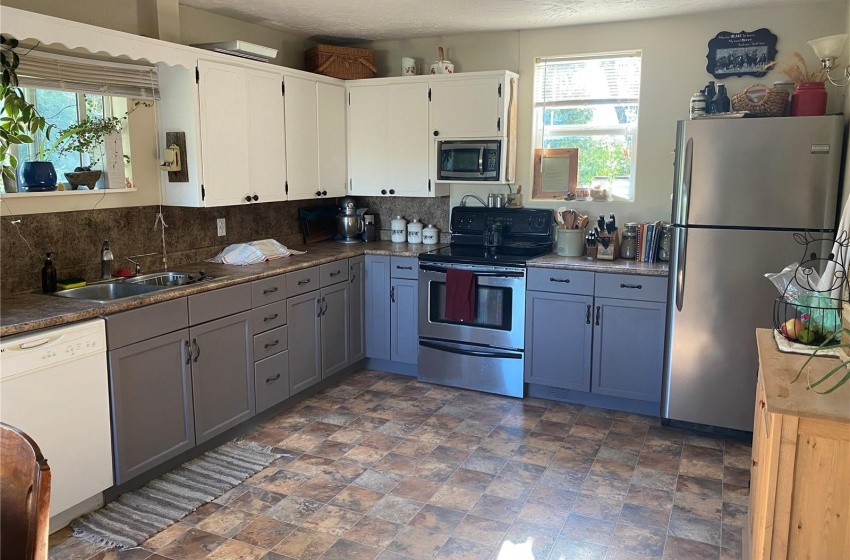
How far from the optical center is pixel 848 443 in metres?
1.69

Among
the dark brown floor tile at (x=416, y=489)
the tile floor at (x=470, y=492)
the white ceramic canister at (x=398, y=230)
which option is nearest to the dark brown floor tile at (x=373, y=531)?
the tile floor at (x=470, y=492)

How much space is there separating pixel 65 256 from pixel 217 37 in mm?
1753

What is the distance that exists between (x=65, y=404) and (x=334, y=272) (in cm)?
204

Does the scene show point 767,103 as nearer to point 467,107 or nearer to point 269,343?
point 467,107

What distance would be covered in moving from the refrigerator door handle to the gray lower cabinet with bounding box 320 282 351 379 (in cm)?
217

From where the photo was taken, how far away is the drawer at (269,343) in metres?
3.75

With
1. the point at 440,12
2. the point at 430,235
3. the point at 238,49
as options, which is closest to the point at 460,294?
the point at 430,235

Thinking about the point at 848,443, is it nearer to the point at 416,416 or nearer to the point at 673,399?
the point at 673,399

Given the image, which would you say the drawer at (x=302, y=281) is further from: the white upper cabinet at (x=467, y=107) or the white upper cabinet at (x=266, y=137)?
the white upper cabinet at (x=467, y=107)

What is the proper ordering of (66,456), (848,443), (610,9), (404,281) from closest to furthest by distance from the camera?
(848,443)
(66,456)
(610,9)
(404,281)

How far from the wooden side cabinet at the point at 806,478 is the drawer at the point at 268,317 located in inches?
106

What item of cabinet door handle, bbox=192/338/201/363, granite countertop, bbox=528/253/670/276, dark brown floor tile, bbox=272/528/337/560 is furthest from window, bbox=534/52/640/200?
dark brown floor tile, bbox=272/528/337/560

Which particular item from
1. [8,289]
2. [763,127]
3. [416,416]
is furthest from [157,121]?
[763,127]

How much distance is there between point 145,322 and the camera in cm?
298
